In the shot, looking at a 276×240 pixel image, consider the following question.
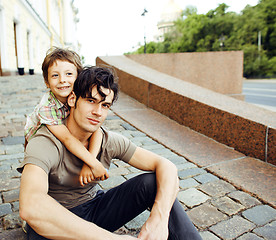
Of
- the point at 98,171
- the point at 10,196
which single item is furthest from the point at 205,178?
the point at 10,196

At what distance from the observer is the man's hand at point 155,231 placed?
5.71ft

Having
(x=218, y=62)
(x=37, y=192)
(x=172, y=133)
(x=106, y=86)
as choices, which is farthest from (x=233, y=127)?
(x=218, y=62)

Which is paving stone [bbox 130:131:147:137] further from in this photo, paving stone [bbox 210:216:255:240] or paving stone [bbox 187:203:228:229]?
paving stone [bbox 210:216:255:240]

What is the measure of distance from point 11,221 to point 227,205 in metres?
1.86

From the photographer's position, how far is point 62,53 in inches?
89.4

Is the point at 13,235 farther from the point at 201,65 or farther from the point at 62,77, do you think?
the point at 201,65

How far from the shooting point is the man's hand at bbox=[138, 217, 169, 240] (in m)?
1.74

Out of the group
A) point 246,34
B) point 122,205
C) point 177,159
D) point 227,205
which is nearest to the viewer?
point 122,205

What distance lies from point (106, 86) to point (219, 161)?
7.28ft

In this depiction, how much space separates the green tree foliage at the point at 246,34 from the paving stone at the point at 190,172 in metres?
44.8

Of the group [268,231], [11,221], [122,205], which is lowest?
[268,231]

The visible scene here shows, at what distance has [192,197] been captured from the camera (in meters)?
2.72

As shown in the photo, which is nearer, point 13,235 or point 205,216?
point 13,235

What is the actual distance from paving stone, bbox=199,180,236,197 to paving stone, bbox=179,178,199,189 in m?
0.08
